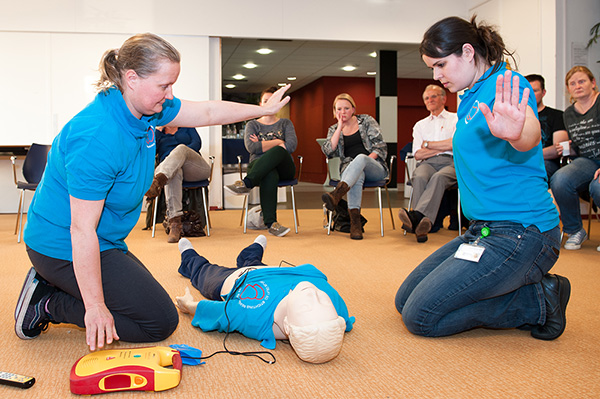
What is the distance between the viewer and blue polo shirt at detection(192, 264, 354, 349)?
1711mm

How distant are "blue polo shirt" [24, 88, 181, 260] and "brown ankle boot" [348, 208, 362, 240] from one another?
8.68 feet

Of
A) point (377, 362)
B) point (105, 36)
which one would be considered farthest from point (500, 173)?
point (105, 36)

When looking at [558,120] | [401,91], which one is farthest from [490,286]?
[401,91]

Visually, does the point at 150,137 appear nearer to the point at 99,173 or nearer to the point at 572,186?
the point at 99,173

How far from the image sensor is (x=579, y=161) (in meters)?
3.75

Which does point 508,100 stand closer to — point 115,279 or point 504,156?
point 504,156

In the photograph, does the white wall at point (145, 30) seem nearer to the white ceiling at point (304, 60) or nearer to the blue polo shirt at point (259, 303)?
the white ceiling at point (304, 60)

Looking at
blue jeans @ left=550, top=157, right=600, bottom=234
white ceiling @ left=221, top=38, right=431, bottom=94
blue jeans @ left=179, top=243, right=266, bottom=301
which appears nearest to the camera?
blue jeans @ left=179, top=243, right=266, bottom=301

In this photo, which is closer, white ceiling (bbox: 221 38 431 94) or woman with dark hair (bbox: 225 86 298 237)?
woman with dark hair (bbox: 225 86 298 237)

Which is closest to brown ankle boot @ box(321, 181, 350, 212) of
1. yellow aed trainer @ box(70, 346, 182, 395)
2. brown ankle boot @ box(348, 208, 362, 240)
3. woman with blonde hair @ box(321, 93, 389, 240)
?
woman with blonde hair @ box(321, 93, 389, 240)

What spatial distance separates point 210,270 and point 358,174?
2.16 m

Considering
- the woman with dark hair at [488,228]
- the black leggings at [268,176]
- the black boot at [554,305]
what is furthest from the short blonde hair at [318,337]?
the black leggings at [268,176]

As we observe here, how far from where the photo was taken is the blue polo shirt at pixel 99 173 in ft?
4.66

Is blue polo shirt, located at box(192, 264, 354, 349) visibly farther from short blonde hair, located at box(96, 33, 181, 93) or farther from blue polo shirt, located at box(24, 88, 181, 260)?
short blonde hair, located at box(96, 33, 181, 93)
